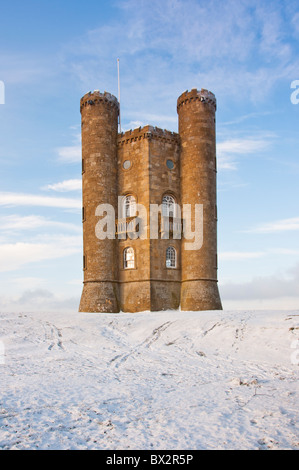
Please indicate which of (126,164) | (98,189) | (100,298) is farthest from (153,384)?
(126,164)

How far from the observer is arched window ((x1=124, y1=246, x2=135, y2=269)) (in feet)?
96.3

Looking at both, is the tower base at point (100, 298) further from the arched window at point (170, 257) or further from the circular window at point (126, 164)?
the circular window at point (126, 164)

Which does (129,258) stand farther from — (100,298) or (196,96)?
(196,96)

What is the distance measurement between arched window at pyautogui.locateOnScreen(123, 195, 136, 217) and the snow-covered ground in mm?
11824

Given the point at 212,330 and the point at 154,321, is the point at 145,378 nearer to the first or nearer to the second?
the point at 212,330

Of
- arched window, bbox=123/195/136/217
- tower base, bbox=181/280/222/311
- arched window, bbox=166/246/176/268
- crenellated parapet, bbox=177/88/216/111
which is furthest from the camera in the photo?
crenellated parapet, bbox=177/88/216/111

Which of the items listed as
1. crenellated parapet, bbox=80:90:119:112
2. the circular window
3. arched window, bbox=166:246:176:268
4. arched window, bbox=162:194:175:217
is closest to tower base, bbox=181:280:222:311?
arched window, bbox=166:246:176:268

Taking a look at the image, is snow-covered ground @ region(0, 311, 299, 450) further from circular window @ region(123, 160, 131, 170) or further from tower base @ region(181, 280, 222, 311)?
circular window @ region(123, 160, 131, 170)

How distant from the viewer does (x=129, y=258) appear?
97.0ft

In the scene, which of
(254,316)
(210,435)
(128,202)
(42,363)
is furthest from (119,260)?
(210,435)

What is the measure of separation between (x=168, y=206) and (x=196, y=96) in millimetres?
8100

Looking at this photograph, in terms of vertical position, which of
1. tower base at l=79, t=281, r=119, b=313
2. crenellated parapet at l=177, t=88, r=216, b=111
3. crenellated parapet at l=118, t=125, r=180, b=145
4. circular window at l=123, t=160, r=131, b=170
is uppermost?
crenellated parapet at l=177, t=88, r=216, b=111

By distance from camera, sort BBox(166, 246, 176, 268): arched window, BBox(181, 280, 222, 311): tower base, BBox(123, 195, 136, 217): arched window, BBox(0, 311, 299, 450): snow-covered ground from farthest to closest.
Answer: BBox(123, 195, 136, 217): arched window < BBox(166, 246, 176, 268): arched window < BBox(181, 280, 222, 311): tower base < BBox(0, 311, 299, 450): snow-covered ground
